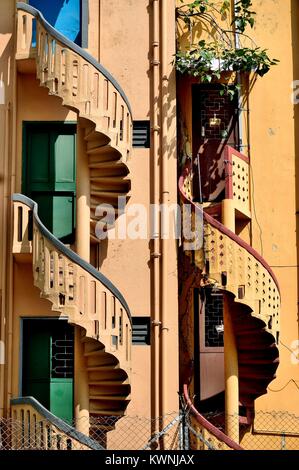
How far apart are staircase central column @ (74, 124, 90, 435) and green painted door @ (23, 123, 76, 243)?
14.5 inches

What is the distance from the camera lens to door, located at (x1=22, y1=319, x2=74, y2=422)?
13.1m

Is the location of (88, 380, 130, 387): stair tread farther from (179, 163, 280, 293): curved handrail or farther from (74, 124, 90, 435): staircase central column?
(179, 163, 280, 293): curved handrail

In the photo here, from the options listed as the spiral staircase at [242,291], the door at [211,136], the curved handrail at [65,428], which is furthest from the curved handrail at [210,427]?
the door at [211,136]

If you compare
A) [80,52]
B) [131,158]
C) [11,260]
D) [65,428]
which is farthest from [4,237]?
[65,428]

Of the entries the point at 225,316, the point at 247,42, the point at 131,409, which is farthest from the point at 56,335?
the point at 247,42

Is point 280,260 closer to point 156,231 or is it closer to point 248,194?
point 248,194

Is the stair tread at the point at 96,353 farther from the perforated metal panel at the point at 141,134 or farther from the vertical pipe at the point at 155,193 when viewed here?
the perforated metal panel at the point at 141,134

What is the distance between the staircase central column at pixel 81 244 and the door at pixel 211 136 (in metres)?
1.93

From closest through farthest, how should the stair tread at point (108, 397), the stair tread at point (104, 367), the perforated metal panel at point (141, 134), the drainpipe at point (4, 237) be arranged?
the stair tread at point (104, 367) → the stair tread at point (108, 397) → the drainpipe at point (4, 237) → the perforated metal panel at point (141, 134)

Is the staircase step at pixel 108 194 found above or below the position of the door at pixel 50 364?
above

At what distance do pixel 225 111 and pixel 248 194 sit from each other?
1.36 meters

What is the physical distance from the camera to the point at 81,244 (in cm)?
1298

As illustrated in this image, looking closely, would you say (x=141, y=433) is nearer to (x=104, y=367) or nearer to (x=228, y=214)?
(x=104, y=367)

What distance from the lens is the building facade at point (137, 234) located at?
12734mm
